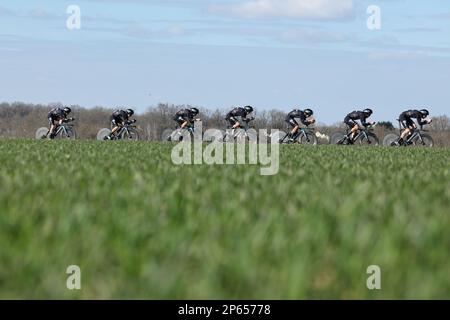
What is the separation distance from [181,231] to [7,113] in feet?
267

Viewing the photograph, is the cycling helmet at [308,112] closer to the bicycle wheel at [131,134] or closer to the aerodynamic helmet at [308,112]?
the aerodynamic helmet at [308,112]

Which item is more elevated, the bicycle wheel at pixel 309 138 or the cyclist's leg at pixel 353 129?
the cyclist's leg at pixel 353 129

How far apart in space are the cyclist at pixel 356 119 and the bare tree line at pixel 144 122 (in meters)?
16.5

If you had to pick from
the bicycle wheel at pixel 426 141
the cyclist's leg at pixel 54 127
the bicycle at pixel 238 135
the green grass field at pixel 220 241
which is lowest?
the green grass field at pixel 220 241

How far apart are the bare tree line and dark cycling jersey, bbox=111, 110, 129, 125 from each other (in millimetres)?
14811

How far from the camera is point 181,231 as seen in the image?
585cm

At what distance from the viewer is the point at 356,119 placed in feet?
120

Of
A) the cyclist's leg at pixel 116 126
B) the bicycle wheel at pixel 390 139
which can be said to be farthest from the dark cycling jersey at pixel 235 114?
the bicycle wheel at pixel 390 139

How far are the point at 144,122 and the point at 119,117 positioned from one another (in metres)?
30.0

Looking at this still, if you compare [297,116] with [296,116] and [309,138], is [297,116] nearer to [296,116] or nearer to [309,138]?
[296,116]

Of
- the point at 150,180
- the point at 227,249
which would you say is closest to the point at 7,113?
the point at 150,180

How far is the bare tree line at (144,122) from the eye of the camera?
57269mm

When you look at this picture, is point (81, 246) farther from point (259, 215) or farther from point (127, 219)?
point (259, 215)

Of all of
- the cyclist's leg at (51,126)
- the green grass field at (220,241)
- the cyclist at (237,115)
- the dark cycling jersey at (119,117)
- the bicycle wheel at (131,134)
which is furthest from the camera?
the cyclist's leg at (51,126)
